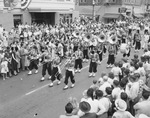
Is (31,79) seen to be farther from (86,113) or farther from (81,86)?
(86,113)

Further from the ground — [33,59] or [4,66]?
[33,59]

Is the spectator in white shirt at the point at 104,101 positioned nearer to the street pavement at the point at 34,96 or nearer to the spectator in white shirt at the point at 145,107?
the spectator in white shirt at the point at 145,107

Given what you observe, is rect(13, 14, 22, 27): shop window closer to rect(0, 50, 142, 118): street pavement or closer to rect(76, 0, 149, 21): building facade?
rect(0, 50, 142, 118): street pavement

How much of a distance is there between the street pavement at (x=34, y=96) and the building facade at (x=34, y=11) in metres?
10.0

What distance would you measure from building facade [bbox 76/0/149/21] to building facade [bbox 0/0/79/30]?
11.8m

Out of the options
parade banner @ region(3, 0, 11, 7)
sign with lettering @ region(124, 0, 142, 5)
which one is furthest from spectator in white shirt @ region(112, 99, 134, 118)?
sign with lettering @ region(124, 0, 142, 5)

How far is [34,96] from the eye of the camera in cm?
829

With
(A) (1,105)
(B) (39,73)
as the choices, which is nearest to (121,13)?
(B) (39,73)

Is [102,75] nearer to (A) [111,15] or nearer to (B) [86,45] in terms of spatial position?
(B) [86,45]

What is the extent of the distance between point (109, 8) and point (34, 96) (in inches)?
1341

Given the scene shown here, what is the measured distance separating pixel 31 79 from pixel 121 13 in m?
31.0

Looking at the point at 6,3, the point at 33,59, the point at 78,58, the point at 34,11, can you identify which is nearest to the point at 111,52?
the point at 78,58

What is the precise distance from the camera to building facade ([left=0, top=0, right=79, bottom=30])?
63.1 ft

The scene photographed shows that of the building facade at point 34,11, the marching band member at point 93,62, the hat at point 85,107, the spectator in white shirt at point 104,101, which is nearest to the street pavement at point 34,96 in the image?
the marching band member at point 93,62
